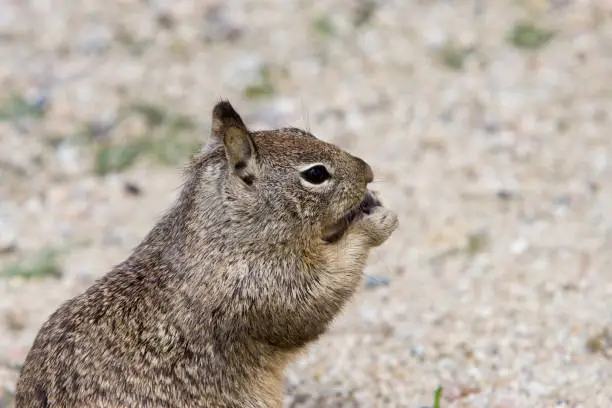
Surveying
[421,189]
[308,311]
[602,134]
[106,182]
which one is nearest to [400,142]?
[421,189]

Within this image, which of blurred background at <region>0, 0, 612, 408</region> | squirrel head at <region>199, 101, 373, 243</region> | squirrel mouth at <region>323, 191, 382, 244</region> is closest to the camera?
squirrel head at <region>199, 101, 373, 243</region>

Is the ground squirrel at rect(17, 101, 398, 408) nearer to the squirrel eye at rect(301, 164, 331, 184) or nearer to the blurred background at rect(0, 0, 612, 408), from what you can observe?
the squirrel eye at rect(301, 164, 331, 184)

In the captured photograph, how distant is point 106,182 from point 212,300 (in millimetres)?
3185

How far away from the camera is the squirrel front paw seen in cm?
404

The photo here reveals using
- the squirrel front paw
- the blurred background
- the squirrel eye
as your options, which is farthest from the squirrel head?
the blurred background

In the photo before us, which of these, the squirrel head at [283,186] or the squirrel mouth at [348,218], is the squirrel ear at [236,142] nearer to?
the squirrel head at [283,186]

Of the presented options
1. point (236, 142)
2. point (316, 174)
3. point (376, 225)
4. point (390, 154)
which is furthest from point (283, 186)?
point (390, 154)

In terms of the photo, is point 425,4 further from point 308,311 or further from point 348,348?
point 308,311

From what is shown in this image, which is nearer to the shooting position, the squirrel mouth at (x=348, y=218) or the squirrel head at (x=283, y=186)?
the squirrel head at (x=283, y=186)

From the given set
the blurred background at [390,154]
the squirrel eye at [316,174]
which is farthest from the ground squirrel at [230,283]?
the blurred background at [390,154]

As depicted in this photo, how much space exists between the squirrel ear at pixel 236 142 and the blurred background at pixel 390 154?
42.9 inches

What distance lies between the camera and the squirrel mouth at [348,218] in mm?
3998

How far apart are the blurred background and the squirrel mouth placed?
2.46 feet

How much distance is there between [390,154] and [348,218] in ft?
9.05
